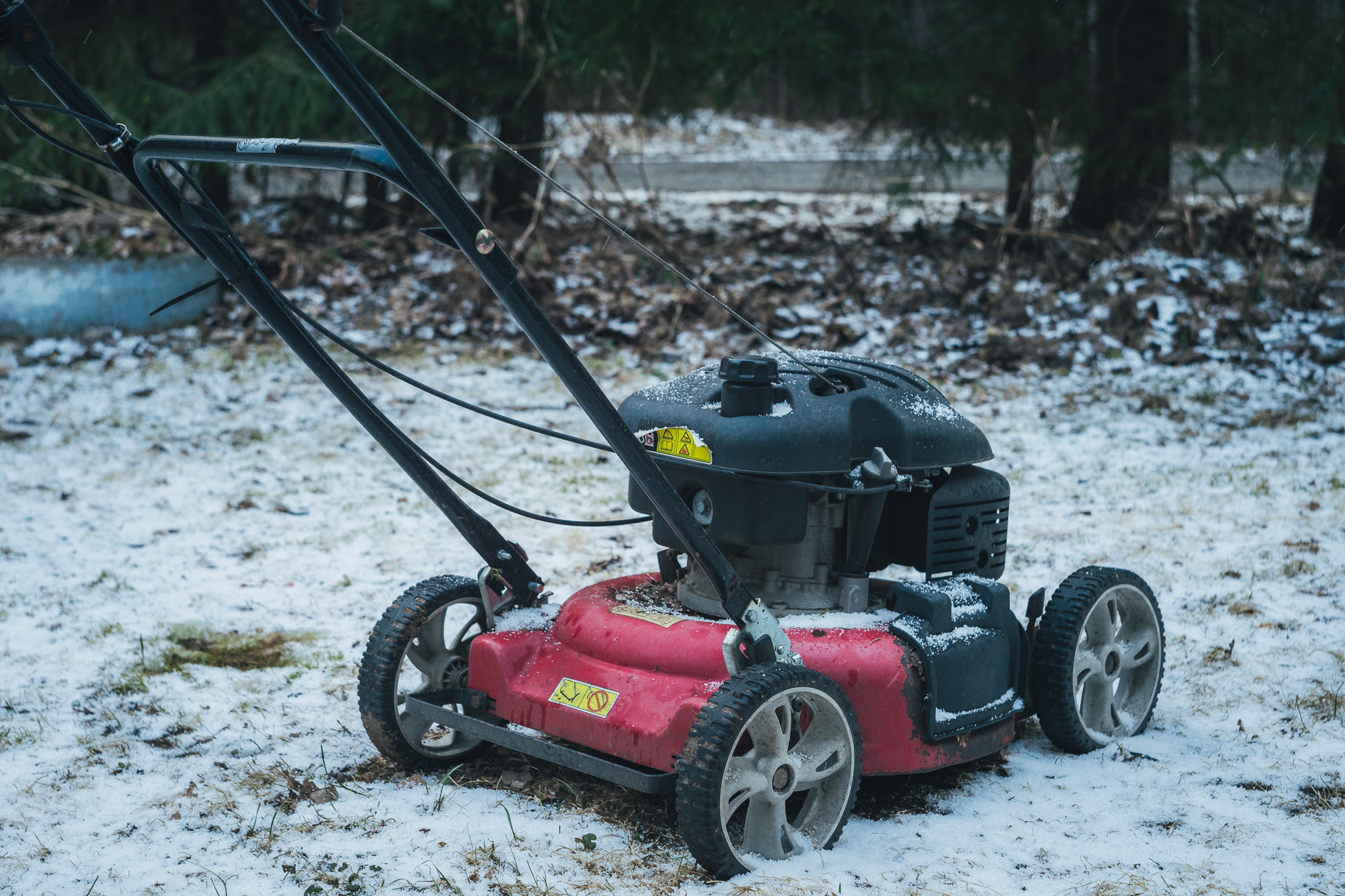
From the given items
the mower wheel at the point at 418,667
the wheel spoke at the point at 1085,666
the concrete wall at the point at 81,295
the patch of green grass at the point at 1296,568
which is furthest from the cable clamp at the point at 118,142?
the concrete wall at the point at 81,295

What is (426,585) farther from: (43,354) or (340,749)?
(43,354)

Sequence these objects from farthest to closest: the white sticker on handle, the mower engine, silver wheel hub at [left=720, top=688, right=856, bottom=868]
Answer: the mower engine → silver wheel hub at [left=720, top=688, right=856, bottom=868] → the white sticker on handle

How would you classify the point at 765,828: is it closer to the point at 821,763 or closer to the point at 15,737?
the point at 821,763

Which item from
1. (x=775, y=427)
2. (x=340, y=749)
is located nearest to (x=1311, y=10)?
(x=775, y=427)

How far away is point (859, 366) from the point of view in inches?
125

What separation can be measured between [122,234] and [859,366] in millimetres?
8141

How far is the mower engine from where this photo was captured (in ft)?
9.36

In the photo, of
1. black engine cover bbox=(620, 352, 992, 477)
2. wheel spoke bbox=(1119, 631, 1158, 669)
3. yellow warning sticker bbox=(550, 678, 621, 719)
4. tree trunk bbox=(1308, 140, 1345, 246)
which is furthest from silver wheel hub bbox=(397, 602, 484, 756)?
tree trunk bbox=(1308, 140, 1345, 246)

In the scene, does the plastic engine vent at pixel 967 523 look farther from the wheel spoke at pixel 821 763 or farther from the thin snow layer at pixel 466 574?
the wheel spoke at pixel 821 763

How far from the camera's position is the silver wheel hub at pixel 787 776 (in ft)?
8.43

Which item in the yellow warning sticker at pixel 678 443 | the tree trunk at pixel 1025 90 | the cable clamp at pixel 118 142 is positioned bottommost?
the yellow warning sticker at pixel 678 443

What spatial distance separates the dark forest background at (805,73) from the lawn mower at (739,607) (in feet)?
19.4

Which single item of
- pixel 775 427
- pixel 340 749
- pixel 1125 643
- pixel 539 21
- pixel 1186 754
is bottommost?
pixel 340 749

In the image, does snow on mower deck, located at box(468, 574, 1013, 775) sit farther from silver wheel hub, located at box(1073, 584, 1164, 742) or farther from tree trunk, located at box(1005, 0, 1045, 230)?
tree trunk, located at box(1005, 0, 1045, 230)
